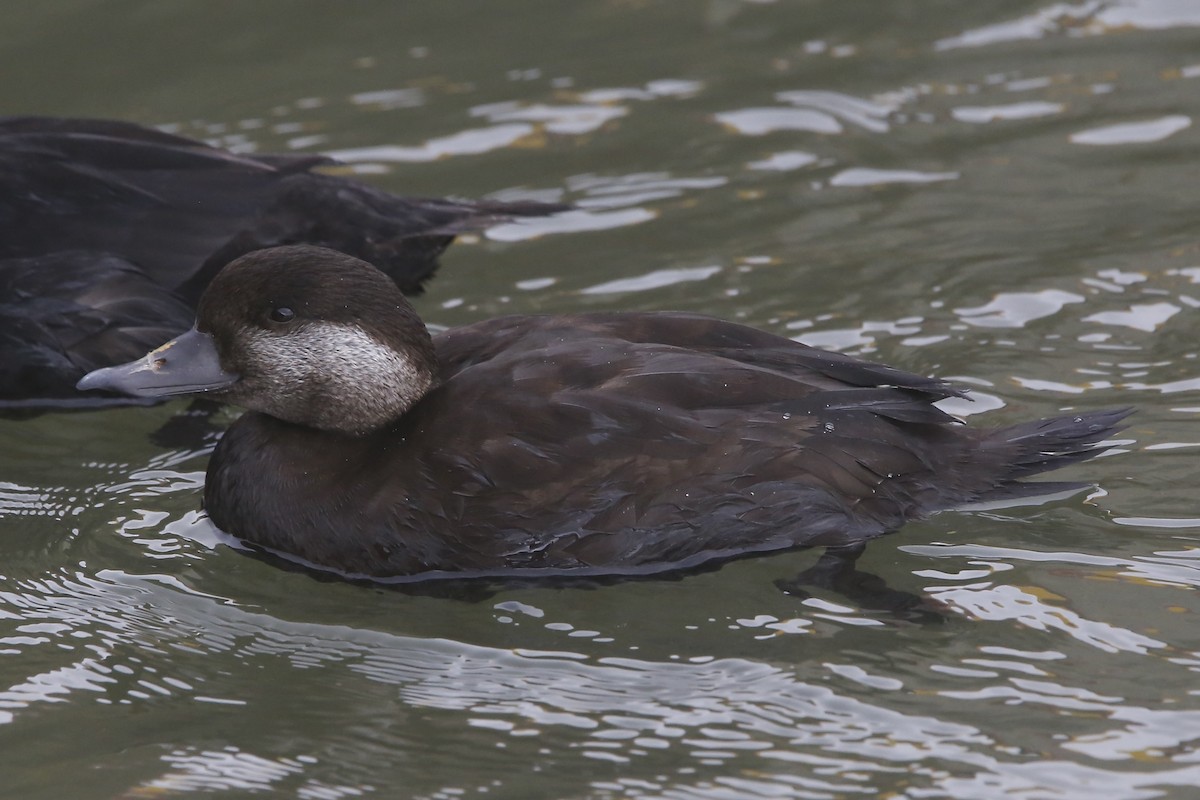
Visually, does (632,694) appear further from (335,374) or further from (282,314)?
(282,314)

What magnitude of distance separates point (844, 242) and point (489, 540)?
2526 millimetres

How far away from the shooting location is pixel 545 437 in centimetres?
408

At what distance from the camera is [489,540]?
13.4 ft

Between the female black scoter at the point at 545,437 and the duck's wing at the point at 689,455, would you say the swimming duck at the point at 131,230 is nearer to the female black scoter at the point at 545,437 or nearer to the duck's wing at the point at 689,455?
the female black scoter at the point at 545,437

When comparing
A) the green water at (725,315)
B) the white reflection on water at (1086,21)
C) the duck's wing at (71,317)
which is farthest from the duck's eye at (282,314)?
the white reflection on water at (1086,21)

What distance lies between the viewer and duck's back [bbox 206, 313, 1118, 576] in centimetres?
405

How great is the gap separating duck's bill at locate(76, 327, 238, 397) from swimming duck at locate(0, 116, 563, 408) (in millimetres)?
808

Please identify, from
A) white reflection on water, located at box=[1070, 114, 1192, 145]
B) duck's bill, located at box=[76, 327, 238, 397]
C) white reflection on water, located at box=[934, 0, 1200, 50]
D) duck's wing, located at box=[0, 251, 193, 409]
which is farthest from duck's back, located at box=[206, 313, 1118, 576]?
white reflection on water, located at box=[934, 0, 1200, 50]

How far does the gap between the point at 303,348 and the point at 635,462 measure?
37.8 inches

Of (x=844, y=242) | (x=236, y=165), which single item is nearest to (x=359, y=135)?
(x=236, y=165)

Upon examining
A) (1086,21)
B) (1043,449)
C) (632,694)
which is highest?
(1086,21)

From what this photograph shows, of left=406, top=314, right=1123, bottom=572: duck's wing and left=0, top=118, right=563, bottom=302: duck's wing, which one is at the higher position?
left=0, top=118, right=563, bottom=302: duck's wing

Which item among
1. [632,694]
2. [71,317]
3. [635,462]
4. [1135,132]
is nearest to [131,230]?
[71,317]

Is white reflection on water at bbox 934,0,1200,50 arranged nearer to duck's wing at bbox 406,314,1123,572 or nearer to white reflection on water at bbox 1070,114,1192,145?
white reflection on water at bbox 1070,114,1192,145
